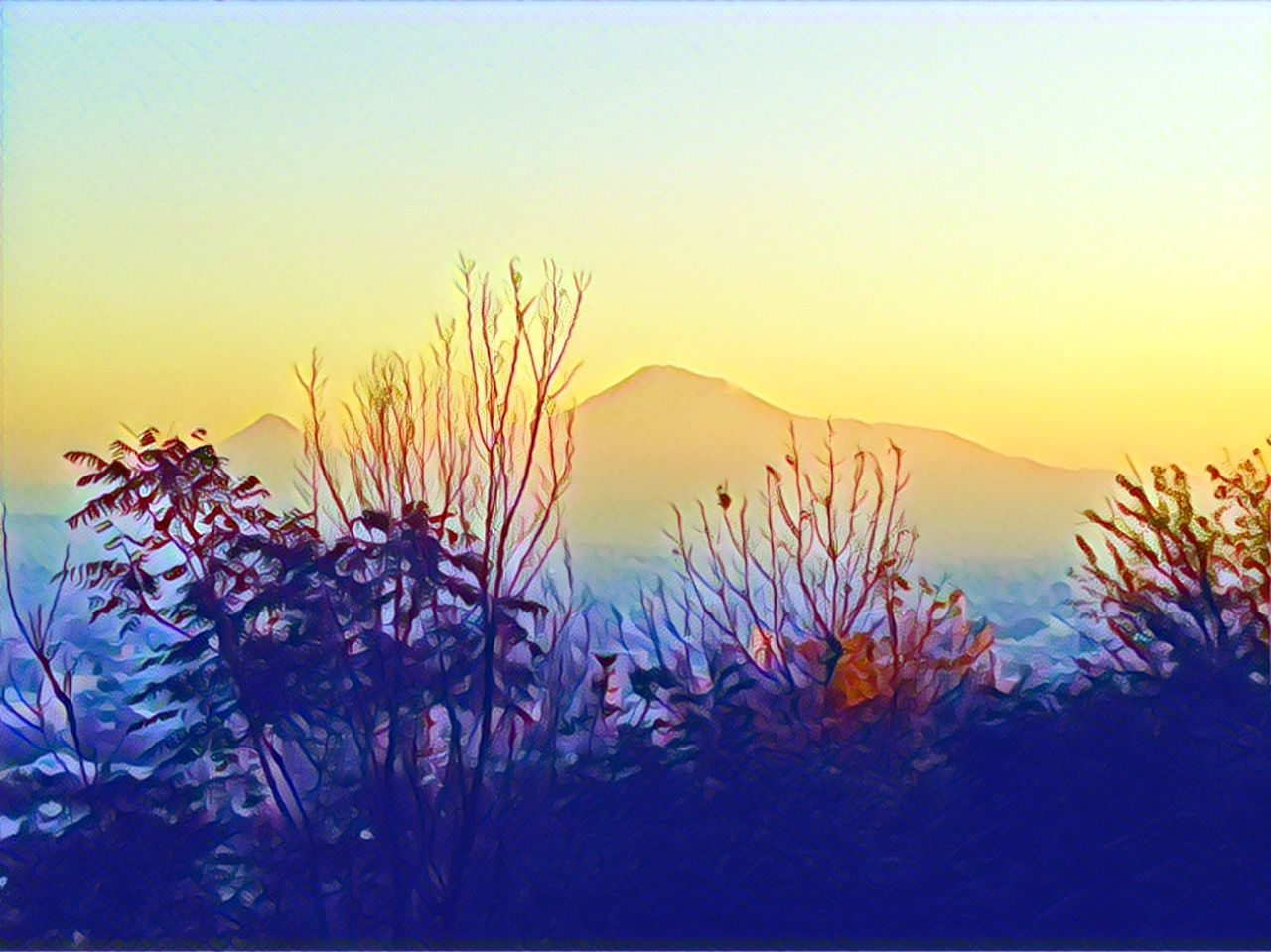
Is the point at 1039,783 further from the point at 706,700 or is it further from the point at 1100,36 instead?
the point at 1100,36

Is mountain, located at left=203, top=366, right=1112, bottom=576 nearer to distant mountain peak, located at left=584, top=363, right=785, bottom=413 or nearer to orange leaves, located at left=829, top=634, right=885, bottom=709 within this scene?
distant mountain peak, located at left=584, top=363, right=785, bottom=413

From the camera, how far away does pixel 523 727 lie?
4.49m

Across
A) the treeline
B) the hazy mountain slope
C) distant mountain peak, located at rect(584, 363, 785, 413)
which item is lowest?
the treeline

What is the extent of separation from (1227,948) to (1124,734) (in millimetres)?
691

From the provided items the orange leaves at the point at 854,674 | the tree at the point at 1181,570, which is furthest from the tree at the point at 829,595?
the tree at the point at 1181,570

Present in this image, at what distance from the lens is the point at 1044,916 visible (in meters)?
4.51

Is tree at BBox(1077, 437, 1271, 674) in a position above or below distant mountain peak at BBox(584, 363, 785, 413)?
below

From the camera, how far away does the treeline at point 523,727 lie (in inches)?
175

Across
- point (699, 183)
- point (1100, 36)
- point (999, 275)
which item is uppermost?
point (1100, 36)

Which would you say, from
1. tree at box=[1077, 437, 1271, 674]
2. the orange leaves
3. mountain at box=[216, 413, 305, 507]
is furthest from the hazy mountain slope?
mountain at box=[216, 413, 305, 507]

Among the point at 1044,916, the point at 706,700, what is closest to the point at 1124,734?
the point at 1044,916

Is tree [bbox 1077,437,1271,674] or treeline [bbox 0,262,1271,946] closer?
treeline [bbox 0,262,1271,946]

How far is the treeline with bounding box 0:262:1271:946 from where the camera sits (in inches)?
175

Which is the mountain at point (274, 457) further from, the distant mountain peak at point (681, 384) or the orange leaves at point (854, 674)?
the orange leaves at point (854, 674)
